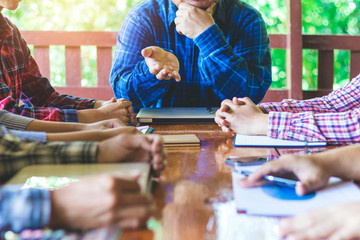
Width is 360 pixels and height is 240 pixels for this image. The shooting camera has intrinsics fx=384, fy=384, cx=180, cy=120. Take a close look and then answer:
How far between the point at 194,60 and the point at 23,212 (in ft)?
5.10

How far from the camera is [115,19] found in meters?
4.17

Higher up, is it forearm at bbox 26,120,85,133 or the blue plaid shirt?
the blue plaid shirt

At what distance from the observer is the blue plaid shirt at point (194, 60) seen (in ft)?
5.88

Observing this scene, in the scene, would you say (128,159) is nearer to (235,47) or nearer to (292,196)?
(292,196)

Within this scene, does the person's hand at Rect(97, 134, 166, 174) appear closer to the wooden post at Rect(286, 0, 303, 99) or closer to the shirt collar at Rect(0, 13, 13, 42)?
the shirt collar at Rect(0, 13, 13, 42)

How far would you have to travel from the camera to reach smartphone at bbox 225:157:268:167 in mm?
828

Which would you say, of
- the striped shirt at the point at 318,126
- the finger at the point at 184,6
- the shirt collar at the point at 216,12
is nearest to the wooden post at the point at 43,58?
the shirt collar at the point at 216,12

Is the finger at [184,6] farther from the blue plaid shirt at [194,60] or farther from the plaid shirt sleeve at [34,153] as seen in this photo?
the plaid shirt sleeve at [34,153]

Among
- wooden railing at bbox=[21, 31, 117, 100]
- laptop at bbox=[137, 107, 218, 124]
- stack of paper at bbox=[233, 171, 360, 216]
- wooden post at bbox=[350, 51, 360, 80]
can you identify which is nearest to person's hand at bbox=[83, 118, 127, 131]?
Answer: laptop at bbox=[137, 107, 218, 124]

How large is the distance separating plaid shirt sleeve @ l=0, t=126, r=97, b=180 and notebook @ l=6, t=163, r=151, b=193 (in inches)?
0.7

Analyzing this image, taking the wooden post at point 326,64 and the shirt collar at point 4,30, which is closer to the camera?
the shirt collar at point 4,30

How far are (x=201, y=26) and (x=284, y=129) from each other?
2.65 ft

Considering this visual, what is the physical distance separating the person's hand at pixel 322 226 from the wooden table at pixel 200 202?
23 mm

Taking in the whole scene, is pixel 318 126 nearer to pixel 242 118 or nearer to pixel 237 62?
pixel 242 118
